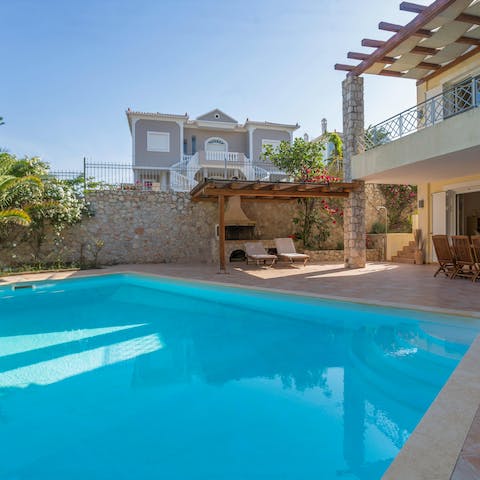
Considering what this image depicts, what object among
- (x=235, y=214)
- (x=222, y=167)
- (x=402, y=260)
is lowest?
(x=402, y=260)

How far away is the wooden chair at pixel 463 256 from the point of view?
348 inches

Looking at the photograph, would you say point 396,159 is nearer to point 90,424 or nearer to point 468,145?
point 468,145

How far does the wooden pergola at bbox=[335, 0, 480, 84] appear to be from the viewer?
863cm

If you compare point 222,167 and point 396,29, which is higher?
point 396,29

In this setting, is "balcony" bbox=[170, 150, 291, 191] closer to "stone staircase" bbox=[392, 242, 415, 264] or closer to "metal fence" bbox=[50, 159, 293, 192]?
"metal fence" bbox=[50, 159, 293, 192]

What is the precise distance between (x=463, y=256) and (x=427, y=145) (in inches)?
121

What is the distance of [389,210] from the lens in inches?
737

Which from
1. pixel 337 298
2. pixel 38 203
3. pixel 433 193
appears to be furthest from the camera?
pixel 433 193

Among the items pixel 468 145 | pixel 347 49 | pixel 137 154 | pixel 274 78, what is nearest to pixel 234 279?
pixel 468 145

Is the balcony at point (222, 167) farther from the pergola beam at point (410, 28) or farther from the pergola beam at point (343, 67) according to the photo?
the pergola beam at point (410, 28)

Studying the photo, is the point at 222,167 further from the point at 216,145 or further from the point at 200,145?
the point at 200,145

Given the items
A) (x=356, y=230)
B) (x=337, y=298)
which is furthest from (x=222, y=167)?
(x=337, y=298)

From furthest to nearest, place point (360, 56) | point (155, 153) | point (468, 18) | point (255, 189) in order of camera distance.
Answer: point (155, 153), point (255, 189), point (360, 56), point (468, 18)

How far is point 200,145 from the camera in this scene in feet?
87.0
